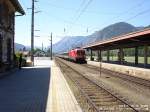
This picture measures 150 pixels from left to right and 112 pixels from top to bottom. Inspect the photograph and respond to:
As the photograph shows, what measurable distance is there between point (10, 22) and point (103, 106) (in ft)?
71.9

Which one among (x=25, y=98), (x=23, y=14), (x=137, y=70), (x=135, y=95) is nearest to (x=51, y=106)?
(x=25, y=98)

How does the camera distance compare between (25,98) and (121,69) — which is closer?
(25,98)

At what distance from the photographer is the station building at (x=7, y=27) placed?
27.7 metres

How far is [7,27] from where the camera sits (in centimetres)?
3064

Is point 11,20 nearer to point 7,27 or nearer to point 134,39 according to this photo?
point 7,27

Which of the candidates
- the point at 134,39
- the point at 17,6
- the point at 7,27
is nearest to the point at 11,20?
the point at 17,6

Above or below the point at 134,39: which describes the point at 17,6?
above

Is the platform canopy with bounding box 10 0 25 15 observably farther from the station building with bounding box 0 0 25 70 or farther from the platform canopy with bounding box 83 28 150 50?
the platform canopy with bounding box 83 28 150 50

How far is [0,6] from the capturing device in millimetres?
27328

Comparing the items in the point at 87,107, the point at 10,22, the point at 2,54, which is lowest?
the point at 87,107

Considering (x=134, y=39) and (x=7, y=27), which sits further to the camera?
(x=134, y=39)

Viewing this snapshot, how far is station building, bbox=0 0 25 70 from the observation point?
1092 inches

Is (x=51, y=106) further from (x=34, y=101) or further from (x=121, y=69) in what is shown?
(x=121, y=69)

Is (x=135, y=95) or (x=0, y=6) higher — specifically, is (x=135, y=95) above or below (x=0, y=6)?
below
